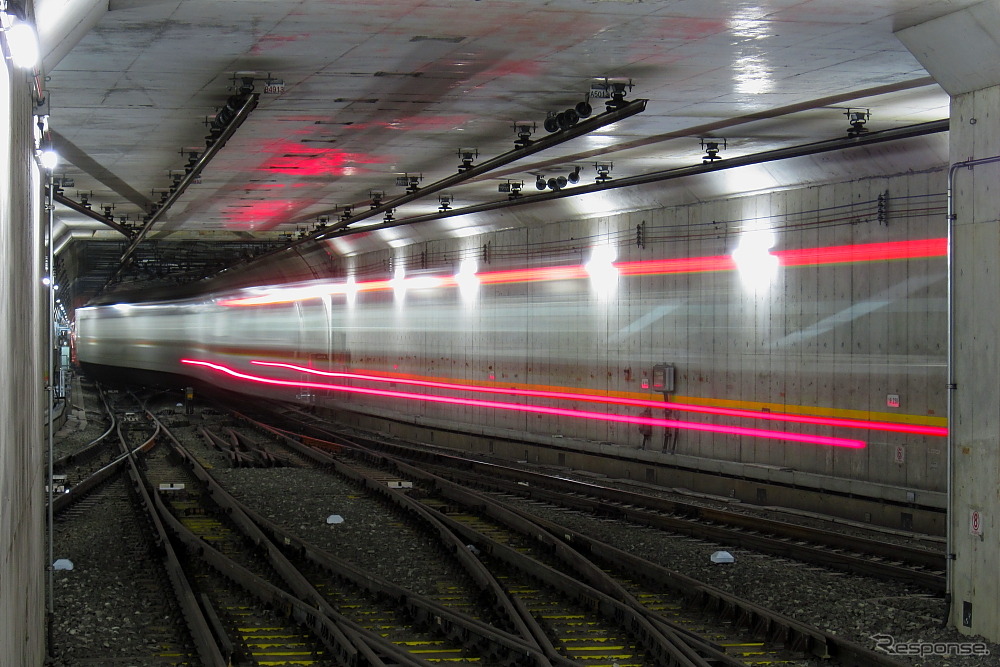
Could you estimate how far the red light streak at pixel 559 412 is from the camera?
1388 cm

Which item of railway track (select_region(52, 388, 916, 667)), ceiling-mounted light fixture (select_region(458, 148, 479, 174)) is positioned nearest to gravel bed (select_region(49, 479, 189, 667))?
railway track (select_region(52, 388, 916, 667))

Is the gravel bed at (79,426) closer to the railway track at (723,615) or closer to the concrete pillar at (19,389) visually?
the railway track at (723,615)

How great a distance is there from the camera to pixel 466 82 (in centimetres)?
1102

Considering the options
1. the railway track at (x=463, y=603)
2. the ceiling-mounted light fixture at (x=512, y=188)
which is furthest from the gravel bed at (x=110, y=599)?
the ceiling-mounted light fixture at (x=512, y=188)

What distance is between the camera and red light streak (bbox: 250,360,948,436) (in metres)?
12.5

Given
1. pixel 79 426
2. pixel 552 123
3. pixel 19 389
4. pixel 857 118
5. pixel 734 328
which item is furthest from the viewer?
pixel 79 426

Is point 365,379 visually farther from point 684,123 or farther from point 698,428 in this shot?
point 684,123

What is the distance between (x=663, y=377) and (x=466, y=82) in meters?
7.16

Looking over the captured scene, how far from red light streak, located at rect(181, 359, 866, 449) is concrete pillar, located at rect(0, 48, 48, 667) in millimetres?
9735

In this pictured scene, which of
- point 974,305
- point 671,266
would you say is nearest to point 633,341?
point 671,266

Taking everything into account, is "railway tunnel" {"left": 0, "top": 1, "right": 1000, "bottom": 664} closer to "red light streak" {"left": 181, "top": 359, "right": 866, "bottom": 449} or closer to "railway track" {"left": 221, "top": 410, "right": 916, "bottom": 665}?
"red light streak" {"left": 181, "top": 359, "right": 866, "bottom": 449}

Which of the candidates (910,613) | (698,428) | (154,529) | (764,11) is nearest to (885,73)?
(764,11)

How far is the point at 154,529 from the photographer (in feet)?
41.2

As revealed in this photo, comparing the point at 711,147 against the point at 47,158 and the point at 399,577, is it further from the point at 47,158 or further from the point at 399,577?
the point at 47,158
